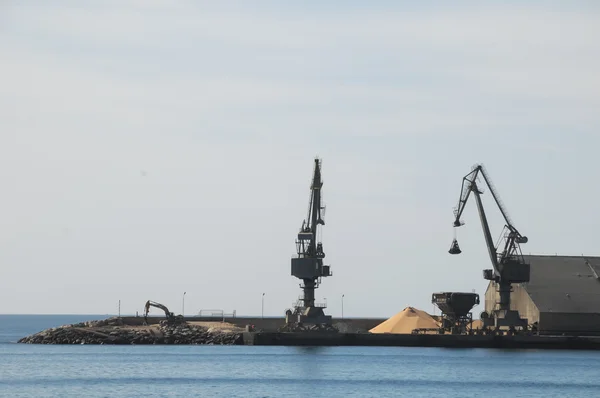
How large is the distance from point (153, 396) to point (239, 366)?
25.5m

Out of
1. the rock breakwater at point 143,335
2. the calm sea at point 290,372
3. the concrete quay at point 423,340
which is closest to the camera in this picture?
the calm sea at point 290,372

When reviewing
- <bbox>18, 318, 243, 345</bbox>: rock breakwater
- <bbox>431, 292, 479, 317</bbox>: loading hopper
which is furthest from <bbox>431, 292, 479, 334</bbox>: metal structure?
<bbox>18, 318, 243, 345</bbox>: rock breakwater

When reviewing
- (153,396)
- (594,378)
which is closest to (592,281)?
(594,378)

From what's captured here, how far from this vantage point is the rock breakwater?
5438 inches

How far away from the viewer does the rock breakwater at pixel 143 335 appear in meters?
138

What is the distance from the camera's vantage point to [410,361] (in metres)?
116

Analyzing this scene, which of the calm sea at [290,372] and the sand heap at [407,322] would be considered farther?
the sand heap at [407,322]

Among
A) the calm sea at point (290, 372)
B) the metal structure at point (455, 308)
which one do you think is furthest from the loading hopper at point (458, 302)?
the calm sea at point (290, 372)

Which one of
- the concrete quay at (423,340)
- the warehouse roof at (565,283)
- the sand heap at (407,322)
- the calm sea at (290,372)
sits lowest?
the calm sea at (290,372)

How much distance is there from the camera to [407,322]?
14550 cm

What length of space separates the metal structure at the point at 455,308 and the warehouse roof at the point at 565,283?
6603mm

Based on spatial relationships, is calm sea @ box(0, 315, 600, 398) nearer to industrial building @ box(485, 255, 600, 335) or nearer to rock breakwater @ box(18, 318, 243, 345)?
rock breakwater @ box(18, 318, 243, 345)

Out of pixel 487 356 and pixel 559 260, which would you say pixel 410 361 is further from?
pixel 559 260

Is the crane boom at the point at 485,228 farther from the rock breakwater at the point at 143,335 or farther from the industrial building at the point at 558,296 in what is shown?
the rock breakwater at the point at 143,335
